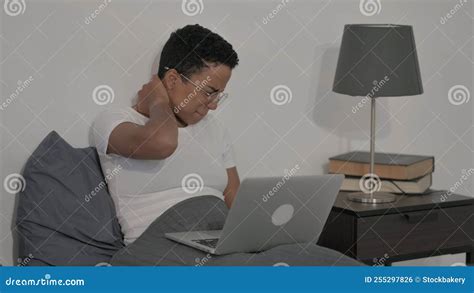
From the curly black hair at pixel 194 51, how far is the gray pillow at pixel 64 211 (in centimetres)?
40

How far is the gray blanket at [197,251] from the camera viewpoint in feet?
7.33

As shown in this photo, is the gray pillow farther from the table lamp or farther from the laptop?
the table lamp

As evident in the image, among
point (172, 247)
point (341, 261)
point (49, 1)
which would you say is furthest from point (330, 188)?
point (49, 1)

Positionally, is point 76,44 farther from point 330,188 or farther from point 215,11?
point 330,188

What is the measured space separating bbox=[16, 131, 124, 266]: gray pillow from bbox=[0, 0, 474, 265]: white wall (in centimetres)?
13

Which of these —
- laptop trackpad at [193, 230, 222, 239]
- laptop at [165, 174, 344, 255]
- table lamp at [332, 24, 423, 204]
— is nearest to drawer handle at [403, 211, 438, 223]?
table lamp at [332, 24, 423, 204]

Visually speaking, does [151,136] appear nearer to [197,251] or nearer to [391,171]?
[197,251]

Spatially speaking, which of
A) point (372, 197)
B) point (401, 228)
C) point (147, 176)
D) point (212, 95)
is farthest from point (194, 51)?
point (401, 228)

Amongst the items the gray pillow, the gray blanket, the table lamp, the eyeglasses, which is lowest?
the gray pillow

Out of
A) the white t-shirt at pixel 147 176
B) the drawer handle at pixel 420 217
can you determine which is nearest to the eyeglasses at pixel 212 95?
the white t-shirt at pixel 147 176

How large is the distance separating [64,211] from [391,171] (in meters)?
1.18

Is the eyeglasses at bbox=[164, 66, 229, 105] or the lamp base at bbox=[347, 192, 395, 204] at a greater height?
the lamp base at bbox=[347, 192, 395, 204]

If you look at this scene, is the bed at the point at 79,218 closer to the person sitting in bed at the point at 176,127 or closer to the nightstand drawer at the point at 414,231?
the person sitting in bed at the point at 176,127

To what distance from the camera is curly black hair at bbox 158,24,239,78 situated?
263 cm
